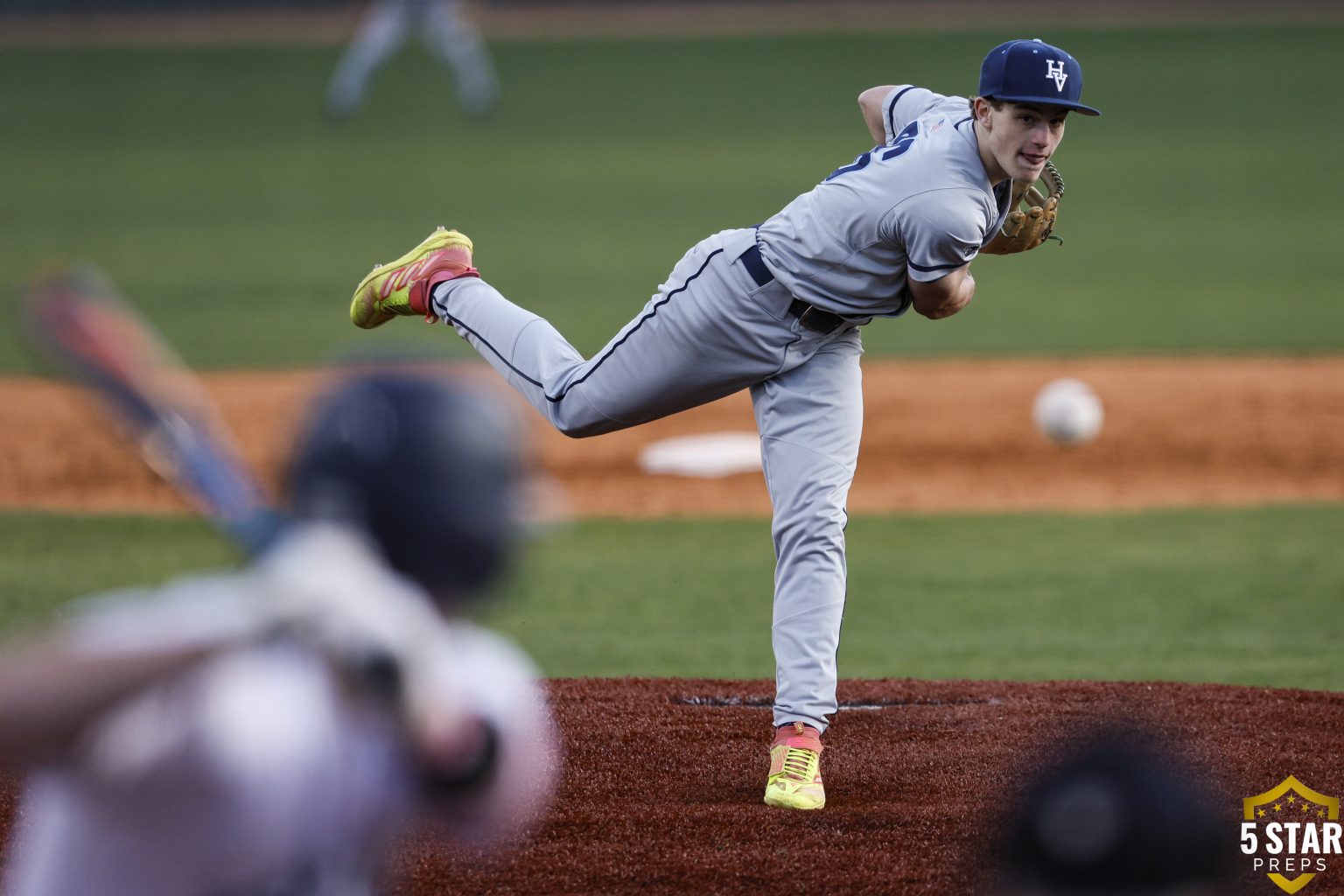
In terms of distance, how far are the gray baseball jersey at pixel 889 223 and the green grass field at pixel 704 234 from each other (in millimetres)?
1232

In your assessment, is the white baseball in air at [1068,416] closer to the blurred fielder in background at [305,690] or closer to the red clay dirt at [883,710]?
the red clay dirt at [883,710]

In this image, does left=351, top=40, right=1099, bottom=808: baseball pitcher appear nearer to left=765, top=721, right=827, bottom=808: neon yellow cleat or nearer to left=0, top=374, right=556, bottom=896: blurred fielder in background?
left=765, top=721, right=827, bottom=808: neon yellow cleat

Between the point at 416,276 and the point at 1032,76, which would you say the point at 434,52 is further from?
the point at 1032,76

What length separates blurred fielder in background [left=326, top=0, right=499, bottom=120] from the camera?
22531mm

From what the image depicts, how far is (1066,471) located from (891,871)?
573 cm

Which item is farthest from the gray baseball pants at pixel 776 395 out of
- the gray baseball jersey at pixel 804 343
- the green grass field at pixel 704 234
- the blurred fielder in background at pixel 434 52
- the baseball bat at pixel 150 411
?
the blurred fielder in background at pixel 434 52

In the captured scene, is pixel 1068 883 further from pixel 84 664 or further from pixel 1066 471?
pixel 1066 471

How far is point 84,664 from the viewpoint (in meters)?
1.79

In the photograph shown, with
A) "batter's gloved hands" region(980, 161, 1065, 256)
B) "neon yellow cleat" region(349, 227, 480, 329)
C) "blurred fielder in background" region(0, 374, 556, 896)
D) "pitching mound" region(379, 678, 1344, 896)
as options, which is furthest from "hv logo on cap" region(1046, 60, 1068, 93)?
"blurred fielder in background" region(0, 374, 556, 896)

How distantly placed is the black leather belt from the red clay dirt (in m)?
1.21

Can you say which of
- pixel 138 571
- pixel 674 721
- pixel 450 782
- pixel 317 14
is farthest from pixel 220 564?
pixel 317 14

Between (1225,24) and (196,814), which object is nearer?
(196,814)

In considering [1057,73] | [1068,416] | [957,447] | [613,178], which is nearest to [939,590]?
[1068,416]

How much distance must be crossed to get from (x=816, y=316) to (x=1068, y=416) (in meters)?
5.15
